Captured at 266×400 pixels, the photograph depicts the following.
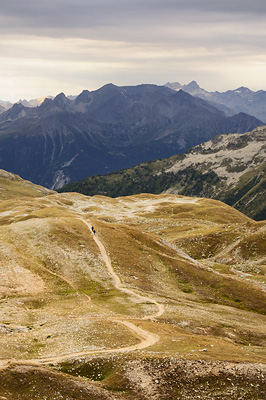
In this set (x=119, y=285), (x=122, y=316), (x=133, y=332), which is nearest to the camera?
(x=133, y=332)

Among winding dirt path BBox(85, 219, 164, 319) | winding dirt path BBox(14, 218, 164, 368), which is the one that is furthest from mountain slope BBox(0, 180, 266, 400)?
winding dirt path BBox(85, 219, 164, 319)

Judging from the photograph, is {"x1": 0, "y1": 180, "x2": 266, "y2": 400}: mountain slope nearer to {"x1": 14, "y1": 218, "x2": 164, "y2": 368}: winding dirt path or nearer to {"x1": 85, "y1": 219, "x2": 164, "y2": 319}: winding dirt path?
{"x1": 14, "y1": 218, "x2": 164, "y2": 368}: winding dirt path

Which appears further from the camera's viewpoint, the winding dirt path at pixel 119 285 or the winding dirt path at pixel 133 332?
the winding dirt path at pixel 119 285

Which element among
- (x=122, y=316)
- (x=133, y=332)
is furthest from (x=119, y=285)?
(x=133, y=332)

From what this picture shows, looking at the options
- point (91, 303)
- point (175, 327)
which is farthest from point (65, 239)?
point (175, 327)

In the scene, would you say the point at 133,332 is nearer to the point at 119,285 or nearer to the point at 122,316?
the point at 122,316

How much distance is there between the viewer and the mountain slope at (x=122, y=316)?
120 feet

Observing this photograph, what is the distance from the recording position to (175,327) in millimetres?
60656

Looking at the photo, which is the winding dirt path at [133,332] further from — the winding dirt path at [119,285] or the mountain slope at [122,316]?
the mountain slope at [122,316]

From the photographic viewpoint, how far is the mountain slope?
36.7 metres

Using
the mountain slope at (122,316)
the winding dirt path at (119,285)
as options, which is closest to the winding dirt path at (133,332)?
the winding dirt path at (119,285)

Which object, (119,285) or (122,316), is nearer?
(122,316)

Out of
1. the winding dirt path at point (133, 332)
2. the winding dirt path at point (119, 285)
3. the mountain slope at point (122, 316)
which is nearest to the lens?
the mountain slope at point (122, 316)

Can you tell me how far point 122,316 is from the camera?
61406 mm
